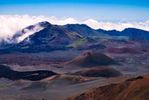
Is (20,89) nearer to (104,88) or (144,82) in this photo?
(104,88)

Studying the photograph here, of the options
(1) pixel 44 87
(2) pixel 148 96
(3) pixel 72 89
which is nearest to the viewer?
(2) pixel 148 96

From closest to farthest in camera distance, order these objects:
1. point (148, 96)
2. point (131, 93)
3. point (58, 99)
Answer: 1. point (148, 96)
2. point (131, 93)
3. point (58, 99)

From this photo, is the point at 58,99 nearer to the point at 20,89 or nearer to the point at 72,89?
the point at 72,89

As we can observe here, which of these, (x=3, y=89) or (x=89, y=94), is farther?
(x=3, y=89)

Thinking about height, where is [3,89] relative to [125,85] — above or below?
below

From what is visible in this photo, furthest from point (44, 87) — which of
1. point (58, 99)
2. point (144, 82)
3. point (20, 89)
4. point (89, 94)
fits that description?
point (144, 82)

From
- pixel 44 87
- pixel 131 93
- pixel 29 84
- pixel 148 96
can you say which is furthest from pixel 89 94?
pixel 29 84
